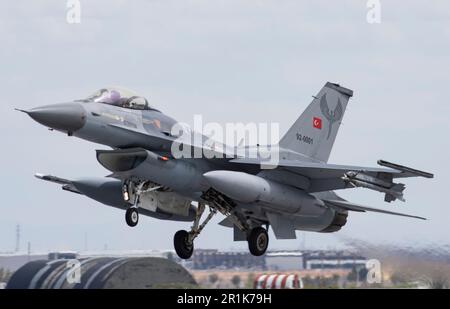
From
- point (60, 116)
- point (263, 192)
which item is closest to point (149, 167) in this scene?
point (60, 116)

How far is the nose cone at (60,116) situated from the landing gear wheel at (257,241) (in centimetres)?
546

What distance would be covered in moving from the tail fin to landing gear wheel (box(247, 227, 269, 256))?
7.69ft

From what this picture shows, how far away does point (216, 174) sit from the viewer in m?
28.0

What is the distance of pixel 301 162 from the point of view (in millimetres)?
30406

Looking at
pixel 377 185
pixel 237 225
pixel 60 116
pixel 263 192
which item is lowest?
pixel 237 225

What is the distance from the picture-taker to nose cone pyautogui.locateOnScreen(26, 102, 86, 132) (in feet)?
88.3

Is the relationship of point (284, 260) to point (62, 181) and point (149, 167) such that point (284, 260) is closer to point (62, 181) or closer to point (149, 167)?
point (62, 181)

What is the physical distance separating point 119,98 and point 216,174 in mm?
2676

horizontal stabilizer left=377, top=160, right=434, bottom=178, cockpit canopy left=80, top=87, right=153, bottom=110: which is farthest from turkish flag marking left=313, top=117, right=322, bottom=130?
cockpit canopy left=80, top=87, right=153, bottom=110

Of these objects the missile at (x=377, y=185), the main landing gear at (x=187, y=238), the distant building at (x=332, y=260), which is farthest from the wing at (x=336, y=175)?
the distant building at (x=332, y=260)

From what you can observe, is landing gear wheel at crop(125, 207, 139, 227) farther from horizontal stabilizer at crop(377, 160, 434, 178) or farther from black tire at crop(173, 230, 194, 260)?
horizontal stabilizer at crop(377, 160, 434, 178)
